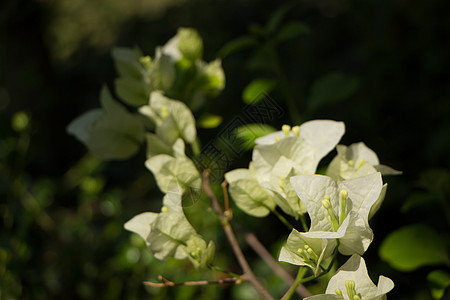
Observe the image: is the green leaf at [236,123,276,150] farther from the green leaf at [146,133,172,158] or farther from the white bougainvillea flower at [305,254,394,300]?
the white bougainvillea flower at [305,254,394,300]

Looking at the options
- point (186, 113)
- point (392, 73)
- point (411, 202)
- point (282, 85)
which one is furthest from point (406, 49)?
point (186, 113)

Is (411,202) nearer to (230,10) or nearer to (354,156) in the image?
(354,156)

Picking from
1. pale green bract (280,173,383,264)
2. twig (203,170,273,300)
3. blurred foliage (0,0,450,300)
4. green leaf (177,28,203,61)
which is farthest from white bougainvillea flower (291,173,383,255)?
green leaf (177,28,203,61)

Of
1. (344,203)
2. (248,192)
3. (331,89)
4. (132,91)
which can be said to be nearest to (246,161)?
(331,89)

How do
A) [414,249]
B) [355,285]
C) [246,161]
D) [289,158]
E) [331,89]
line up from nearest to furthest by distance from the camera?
[355,285] < [289,158] < [414,249] < [331,89] < [246,161]

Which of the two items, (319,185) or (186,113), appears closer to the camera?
(319,185)

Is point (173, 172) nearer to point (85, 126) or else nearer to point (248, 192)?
point (248, 192)
